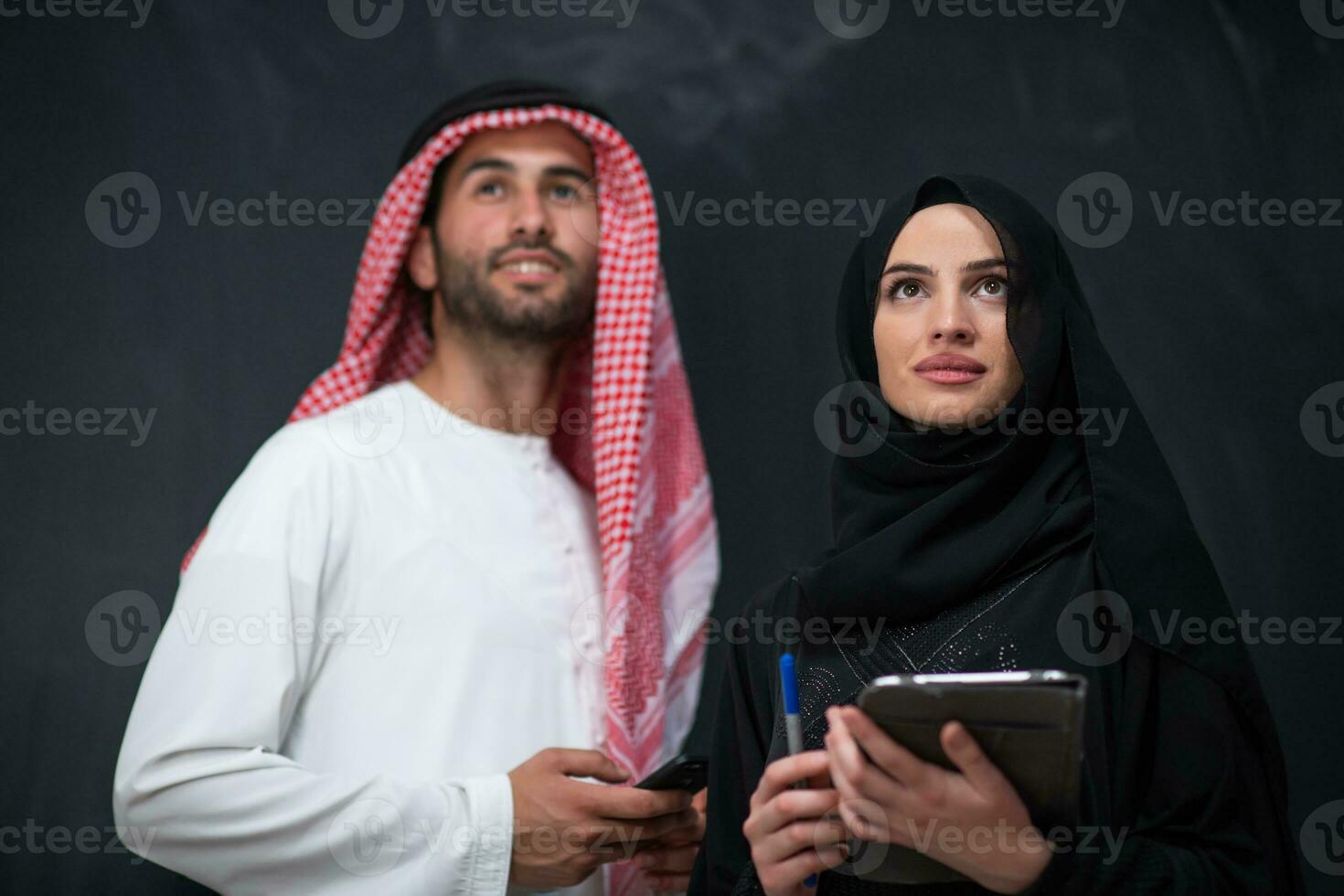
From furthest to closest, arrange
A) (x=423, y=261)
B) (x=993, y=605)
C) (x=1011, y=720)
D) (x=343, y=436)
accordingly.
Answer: (x=423, y=261) < (x=343, y=436) < (x=993, y=605) < (x=1011, y=720)

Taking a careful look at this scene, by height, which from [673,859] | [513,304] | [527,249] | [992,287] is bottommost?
[673,859]

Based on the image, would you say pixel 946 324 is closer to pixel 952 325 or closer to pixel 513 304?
pixel 952 325

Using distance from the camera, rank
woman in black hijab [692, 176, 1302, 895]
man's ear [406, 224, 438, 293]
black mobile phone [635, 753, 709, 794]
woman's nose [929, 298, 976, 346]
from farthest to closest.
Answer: man's ear [406, 224, 438, 293] < black mobile phone [635, 753, 709, 794] < woman's nose [929, 298, 976, 346] < woman in black hijab [692, 176, 1302, 895]

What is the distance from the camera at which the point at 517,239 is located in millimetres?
2350

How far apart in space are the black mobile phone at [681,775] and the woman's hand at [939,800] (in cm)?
54

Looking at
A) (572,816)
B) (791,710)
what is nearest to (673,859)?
(572,816)

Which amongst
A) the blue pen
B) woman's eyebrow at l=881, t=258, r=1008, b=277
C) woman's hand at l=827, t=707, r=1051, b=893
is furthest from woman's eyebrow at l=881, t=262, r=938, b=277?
woman's hand at l=827, t=707, r=1051, b=893

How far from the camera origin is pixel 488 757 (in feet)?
6.73

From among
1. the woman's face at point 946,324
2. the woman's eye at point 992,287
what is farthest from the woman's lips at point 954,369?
the woman's eye at point 992,287

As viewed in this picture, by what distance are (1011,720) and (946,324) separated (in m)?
0.57

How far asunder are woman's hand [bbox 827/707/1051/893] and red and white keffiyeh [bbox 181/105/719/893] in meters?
0.95

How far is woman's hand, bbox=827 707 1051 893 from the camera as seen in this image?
1205mm

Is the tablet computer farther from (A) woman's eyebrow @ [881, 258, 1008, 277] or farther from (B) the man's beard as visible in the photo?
(B) the man's beard

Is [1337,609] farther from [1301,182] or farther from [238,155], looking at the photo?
[238,155]
